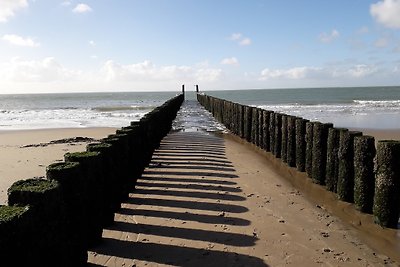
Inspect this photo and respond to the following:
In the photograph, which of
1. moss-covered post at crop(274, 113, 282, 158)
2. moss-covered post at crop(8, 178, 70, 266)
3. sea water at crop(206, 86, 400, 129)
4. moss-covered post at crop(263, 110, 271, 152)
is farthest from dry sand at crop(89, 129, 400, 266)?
sea water at crop(206, 86, 400, 129)

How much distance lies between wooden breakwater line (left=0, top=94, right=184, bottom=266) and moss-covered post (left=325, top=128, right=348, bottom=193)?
148 inches

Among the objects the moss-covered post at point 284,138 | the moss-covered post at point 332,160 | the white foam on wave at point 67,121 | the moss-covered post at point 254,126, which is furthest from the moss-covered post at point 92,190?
the white foam on wave at point 67,121

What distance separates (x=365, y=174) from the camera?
6.11 meters

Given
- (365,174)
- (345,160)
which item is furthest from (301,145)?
(365,174)

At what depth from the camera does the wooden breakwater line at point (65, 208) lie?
9.12 ft

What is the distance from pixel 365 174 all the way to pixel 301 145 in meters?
2.97

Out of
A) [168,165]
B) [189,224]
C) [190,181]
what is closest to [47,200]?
[189,224]

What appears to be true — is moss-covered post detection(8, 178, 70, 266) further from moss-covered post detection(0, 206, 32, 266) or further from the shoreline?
the shoreline

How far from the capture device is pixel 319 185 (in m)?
7.81

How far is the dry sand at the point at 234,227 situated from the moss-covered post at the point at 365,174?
0.23 m

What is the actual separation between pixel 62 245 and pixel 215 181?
496 centimetres

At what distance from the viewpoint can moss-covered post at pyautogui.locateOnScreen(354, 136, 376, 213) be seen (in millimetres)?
6078

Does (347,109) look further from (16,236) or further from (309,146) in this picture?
(16,236)

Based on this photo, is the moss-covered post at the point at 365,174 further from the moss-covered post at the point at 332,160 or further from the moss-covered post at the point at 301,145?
the moss-covered post at the point at 301,145
